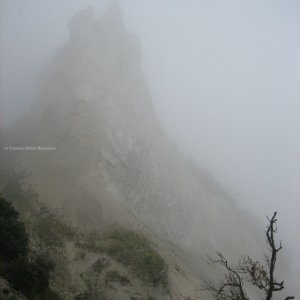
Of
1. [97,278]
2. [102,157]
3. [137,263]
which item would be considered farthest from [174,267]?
[102,157]

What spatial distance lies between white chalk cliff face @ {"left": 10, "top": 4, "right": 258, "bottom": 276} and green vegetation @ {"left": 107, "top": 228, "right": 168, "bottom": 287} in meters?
3.46

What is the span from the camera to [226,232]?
72.9 meters

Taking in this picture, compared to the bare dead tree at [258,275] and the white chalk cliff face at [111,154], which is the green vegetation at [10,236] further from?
the bare dead tree at [258,275]

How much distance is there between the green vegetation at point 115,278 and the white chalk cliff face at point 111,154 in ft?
24.3

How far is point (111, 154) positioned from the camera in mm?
48469

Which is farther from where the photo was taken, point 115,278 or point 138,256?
point 138,256

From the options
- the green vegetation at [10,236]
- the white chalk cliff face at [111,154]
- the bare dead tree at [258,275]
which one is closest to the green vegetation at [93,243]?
the white chalk cliff face at [111,154]

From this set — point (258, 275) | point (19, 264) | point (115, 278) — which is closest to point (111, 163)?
point (115, 278)

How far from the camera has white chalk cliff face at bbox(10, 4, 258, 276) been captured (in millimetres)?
40156

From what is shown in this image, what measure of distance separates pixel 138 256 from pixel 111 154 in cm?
2077

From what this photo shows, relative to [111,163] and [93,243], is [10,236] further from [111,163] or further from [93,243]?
[111,163]

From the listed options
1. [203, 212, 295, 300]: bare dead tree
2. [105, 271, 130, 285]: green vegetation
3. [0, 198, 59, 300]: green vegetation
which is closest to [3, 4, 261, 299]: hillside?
[105, 271, 130, 285]: green vegetation

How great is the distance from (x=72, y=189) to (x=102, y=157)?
8455 mm

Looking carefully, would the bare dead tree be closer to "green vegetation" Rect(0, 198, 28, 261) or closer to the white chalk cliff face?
"green vegetation" Rect(0, 198, 28, 261)
